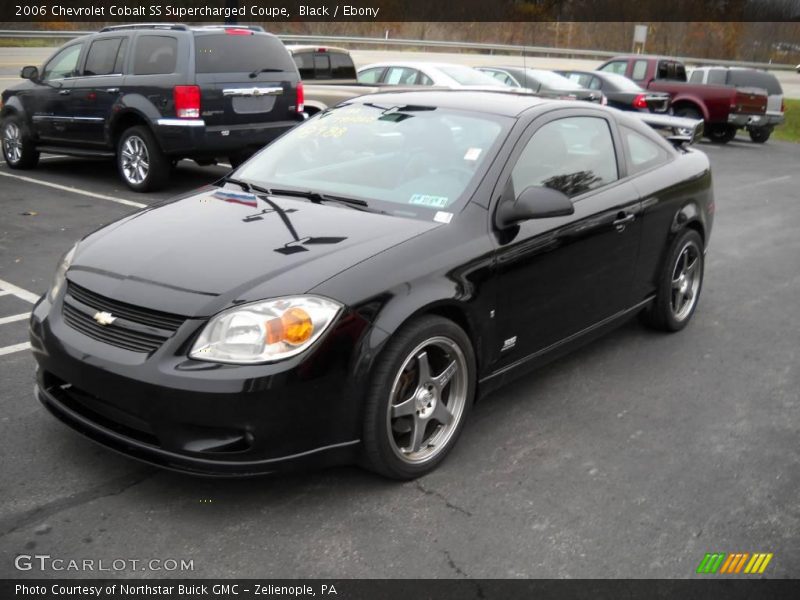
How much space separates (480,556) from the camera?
9.99ft

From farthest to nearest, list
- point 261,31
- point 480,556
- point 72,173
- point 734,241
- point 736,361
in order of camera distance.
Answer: point 72,173 → point 261,31 → point 734,241 → point 736,361 → point 480,556

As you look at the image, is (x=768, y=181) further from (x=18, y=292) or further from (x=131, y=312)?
(x=131, y=312)

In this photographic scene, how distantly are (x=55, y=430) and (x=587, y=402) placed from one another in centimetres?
267

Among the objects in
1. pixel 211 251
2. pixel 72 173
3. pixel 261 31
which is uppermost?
pixel 261 31

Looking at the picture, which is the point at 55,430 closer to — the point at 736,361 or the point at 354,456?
the point at 354,456

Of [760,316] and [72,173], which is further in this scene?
[72,173]

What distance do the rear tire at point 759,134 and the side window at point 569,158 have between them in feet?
56.4

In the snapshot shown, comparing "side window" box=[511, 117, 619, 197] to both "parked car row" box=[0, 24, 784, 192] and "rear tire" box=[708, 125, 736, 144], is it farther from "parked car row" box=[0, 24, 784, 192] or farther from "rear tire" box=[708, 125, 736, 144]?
"rear tire" box=[708, 125, 736, 144]

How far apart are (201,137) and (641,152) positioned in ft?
18.9

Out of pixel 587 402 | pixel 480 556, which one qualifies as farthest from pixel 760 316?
pixel 480 556

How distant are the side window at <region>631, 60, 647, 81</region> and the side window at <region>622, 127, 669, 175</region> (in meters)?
15.8

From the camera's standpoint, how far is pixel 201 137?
944 centimetres

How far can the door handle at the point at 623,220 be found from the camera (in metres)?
4.65

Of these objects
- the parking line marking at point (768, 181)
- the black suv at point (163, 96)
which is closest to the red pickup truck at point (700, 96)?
the parking line marking at point (768, 181)
